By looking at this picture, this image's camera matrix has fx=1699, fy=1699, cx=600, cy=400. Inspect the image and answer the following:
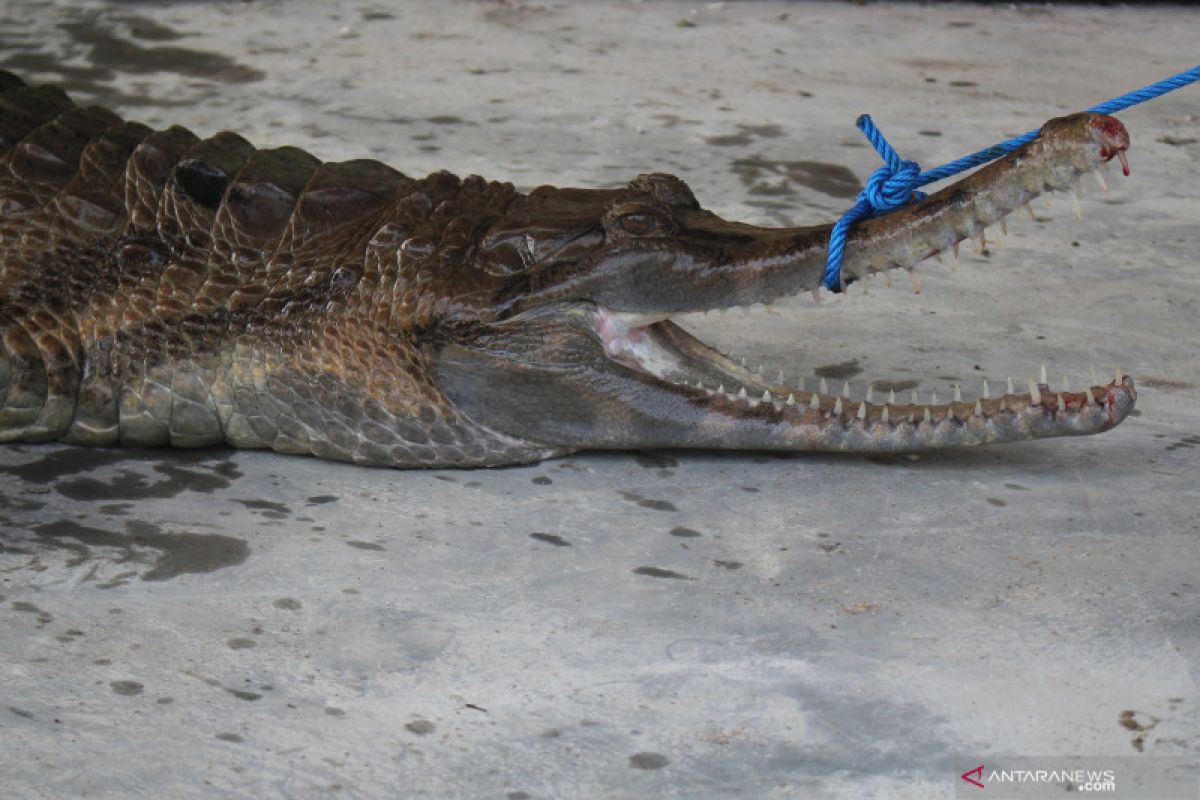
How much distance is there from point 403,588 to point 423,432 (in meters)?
0.60

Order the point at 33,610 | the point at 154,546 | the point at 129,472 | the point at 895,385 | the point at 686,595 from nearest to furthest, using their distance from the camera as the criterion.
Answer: the point at 33,610
the point at 686,595
the point at 154,546
the point at 129,472
the point at 895,385

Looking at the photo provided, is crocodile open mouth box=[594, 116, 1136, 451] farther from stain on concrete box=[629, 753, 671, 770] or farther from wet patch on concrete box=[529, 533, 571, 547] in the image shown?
stain on concrete box=[629, 753, 671, 770]

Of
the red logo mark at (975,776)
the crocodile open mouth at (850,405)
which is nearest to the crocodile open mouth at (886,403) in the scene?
the crocodile open mouth at (850,405)

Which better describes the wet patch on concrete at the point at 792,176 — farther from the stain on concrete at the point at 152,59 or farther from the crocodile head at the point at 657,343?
the stain on concrete at the point at 152,59

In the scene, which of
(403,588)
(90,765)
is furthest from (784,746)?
(90,765)

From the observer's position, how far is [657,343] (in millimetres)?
3703

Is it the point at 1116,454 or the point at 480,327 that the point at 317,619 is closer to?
the point at 480,327

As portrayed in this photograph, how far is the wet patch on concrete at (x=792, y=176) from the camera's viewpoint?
5555 millimetres

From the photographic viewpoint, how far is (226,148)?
13.0ft

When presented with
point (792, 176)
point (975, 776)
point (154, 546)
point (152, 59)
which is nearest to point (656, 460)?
point (154, 546)

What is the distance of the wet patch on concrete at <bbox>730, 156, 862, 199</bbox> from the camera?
219 inches

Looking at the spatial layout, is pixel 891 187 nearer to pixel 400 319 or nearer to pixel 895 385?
pixel 895 385

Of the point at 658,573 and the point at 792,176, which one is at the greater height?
the point at 792,176

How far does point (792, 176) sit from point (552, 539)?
2682 millimetres
